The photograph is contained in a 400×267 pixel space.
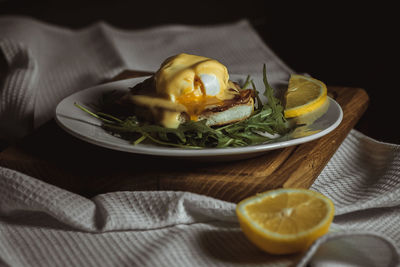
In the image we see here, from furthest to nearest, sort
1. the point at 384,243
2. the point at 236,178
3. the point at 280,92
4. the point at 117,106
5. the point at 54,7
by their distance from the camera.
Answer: the point at 54,7 < the point at 280,92 < the point at 117,106 < the point at 236,178 < the point at 384,243

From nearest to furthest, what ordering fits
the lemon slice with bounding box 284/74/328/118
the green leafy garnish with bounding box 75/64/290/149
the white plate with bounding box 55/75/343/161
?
the white plate with bounding box 55/75/343/161 < the green leafy garnish with bounding box 75/64/290/149 < the lemon slice with bounding box 284/74/328/118

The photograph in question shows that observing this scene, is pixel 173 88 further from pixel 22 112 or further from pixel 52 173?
pixel 22 112

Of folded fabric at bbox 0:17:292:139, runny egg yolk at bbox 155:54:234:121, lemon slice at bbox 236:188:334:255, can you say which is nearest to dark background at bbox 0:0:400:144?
folded fabric at bbox 0:17:292:139

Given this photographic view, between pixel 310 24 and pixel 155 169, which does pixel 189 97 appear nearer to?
pixel 155 169

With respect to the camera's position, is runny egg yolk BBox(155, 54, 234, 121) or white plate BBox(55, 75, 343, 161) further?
runny egg yolk BBox(155, 54, 234, 121)

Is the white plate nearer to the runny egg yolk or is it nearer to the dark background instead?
the runny egg yolk

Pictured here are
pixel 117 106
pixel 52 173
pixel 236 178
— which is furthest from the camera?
pixel 117 106

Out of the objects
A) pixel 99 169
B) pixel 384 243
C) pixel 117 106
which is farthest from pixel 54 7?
pixel 384 243
